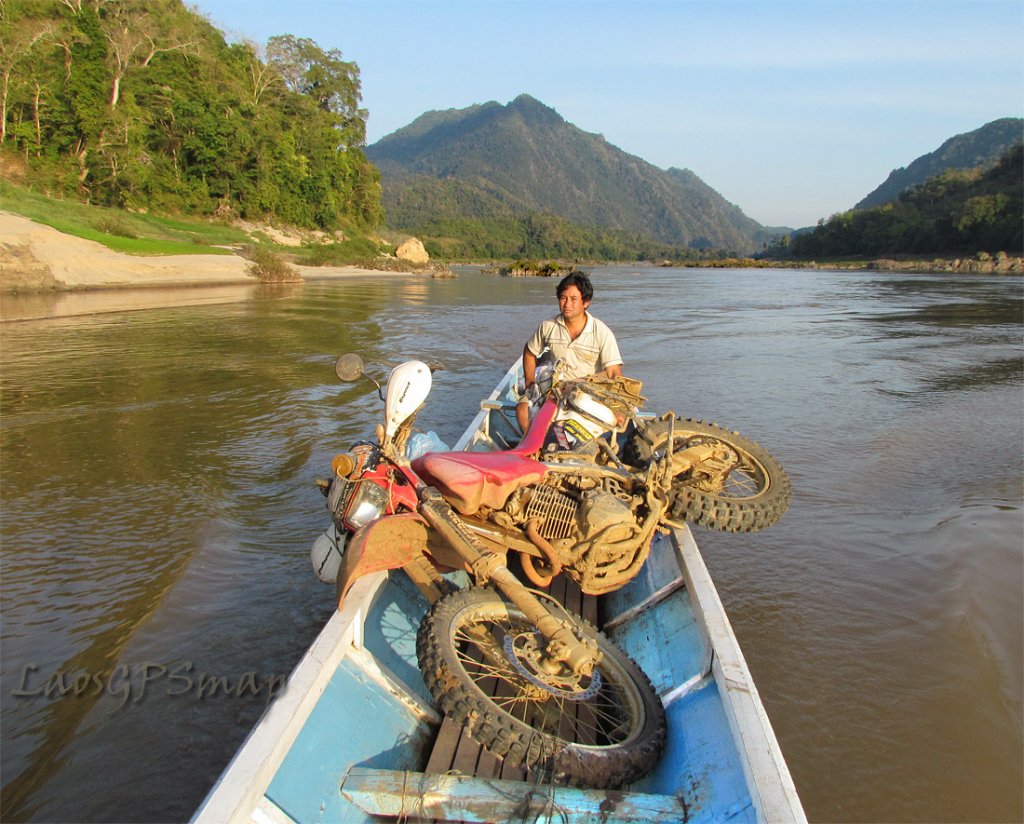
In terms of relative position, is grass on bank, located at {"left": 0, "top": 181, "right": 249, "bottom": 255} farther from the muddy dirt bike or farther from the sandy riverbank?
the muddy dirt bike

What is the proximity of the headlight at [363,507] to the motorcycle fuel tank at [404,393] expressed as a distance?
0.93 ft

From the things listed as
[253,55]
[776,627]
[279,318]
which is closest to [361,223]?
[253,55]

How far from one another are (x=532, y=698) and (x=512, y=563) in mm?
1345

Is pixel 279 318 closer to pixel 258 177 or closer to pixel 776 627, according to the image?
pixel 776 627

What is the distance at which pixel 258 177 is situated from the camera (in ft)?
142

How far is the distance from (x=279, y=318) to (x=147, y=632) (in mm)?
15046

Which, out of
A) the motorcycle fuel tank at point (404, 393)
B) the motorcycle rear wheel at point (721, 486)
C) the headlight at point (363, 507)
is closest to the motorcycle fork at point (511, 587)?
the headlight at point (363, 507)

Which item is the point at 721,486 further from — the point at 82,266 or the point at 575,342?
the point at 82,266

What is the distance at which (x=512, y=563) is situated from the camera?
12.3 ft

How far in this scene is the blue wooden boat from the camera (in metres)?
1.86

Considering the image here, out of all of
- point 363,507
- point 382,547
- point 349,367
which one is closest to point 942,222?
point 349,367

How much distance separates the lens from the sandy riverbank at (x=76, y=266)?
59.5 ft
